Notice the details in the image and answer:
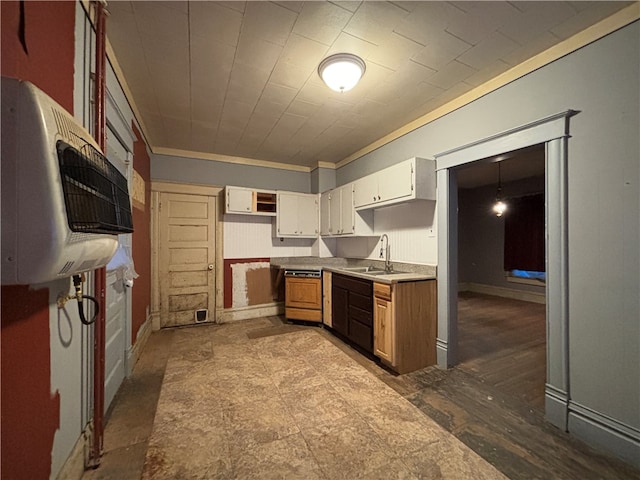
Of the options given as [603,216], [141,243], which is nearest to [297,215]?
[141,243]

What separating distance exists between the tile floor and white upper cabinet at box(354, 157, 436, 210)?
184 centimetres

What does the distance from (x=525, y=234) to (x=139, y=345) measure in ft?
23.8

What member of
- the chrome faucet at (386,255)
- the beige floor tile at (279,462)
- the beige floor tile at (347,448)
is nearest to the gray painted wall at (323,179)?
the chrome faucet at (386,255)

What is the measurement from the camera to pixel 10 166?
0.79 metres

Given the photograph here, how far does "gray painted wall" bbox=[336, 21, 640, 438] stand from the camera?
5.23 feet

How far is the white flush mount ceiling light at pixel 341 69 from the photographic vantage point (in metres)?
2.03

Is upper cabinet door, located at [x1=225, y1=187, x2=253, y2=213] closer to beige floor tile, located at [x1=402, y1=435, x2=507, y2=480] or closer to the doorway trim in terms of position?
the doorway trim

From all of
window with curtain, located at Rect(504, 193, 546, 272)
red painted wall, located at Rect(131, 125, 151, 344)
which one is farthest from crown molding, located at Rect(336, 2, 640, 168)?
window with curtain, located at Rect(504, 193, 546, 272)

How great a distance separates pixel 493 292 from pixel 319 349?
17.2 feet

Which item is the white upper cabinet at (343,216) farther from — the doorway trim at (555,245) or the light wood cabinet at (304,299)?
the doorway trim at (555,245)

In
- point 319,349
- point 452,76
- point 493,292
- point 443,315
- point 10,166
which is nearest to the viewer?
point 10,166

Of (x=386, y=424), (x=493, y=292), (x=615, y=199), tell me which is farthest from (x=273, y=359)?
(x=493, y=292)

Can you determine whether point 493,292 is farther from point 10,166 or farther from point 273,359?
point 10,166

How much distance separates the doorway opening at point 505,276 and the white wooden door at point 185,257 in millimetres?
3636
